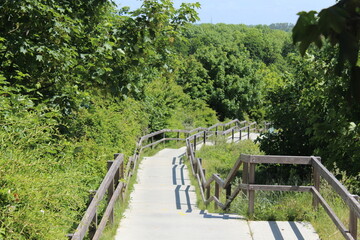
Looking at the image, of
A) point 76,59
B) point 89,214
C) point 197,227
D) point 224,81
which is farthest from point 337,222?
point 224,81

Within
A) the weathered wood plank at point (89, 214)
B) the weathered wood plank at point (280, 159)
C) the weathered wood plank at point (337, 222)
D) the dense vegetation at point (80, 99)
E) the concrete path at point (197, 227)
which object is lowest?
the concrete path at point (197, 227)

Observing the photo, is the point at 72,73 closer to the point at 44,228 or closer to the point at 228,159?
the point at 44,228

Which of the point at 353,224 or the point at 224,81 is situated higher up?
the point at 224,81

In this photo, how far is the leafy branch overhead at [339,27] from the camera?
143 centimetres

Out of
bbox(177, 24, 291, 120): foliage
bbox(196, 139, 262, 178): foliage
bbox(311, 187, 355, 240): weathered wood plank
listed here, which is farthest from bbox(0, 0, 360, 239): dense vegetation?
bbox(177, 24, 291, 120): foliage

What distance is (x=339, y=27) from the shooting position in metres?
1.41

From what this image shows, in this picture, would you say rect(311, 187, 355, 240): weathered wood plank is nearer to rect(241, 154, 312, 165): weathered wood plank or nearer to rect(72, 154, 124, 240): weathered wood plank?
rect(241, 154, 312, 165): weathered wood plank

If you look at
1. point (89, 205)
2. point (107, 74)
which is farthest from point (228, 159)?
point (89, 205)

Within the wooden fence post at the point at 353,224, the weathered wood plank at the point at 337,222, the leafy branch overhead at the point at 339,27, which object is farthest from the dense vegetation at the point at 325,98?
the weathered wood plank at the point at 337,222

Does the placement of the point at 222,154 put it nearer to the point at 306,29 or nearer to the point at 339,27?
the point at 306,29

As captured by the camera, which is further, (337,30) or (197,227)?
(197,227)

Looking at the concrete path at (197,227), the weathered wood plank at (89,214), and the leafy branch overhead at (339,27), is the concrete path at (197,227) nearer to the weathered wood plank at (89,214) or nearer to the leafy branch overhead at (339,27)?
the weathered wood plank at (89,214)

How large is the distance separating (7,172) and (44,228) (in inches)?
17.9

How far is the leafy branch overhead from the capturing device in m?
1.43
